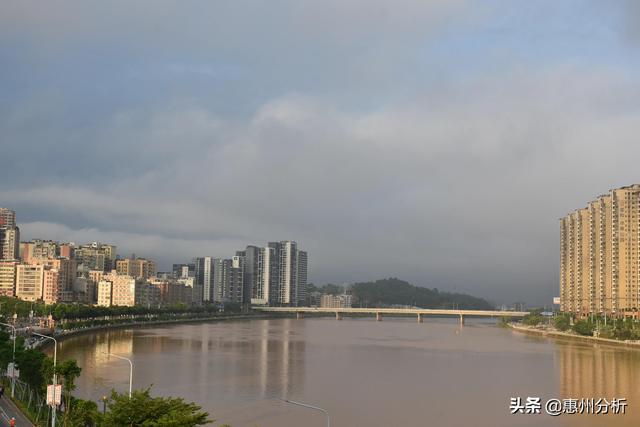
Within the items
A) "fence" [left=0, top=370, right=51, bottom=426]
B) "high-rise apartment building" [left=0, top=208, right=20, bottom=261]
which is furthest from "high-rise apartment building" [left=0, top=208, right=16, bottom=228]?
"fence" [left=0, top=370, right=51, bottom=426]

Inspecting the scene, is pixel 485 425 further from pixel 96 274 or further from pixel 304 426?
pixel 96 274

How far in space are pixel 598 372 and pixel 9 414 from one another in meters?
21.7

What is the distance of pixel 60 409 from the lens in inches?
555

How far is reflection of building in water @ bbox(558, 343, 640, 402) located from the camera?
21.9 m

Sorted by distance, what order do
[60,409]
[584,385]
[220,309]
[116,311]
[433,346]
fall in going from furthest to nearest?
[220,309]
[116,311]
[433,346]
[584,385]
[60,409]

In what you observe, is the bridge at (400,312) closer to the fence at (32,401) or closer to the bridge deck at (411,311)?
the bridge deck at (411,311)

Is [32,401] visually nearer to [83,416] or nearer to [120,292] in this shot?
[83,416]

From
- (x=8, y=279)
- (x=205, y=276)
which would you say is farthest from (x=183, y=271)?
(x=8, y=279)

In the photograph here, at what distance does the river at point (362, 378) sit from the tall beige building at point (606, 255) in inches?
650

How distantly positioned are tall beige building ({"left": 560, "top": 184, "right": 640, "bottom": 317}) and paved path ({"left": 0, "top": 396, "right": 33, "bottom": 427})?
1873 inches

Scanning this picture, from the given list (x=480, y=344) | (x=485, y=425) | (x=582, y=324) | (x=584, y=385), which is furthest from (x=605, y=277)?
(x=485, y=425)

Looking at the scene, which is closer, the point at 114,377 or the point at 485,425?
the point at 485,425

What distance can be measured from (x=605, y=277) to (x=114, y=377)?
46608 millimetres

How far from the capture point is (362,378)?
2444 cm
